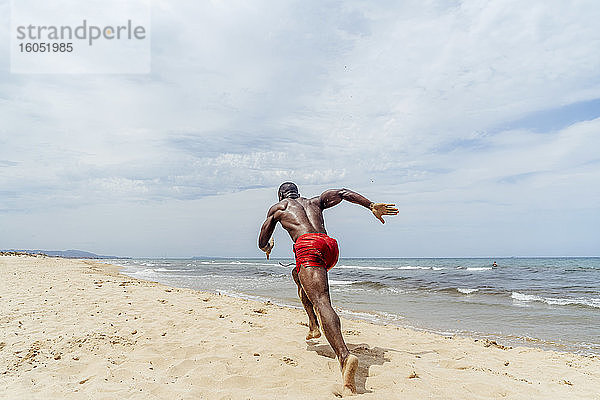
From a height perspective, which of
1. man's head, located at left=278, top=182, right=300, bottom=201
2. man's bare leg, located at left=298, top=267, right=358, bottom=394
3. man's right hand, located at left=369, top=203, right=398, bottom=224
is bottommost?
man's bare leg, located at left=298, top=267, right=358, bottom=394

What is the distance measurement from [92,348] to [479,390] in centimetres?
401

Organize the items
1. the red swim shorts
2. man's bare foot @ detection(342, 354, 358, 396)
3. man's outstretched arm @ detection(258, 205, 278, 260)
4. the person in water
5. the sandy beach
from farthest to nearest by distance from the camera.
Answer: man's outstretched arm @ detection(258, 205, 278, 260)
the red swim shorts
the person in water
the sandy beach
man's bare foot @ detection(342, 354, 358, 396)

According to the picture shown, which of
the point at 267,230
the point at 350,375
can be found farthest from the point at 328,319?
the point at 267,230

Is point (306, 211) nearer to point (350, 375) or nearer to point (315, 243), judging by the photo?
point (315, 243)

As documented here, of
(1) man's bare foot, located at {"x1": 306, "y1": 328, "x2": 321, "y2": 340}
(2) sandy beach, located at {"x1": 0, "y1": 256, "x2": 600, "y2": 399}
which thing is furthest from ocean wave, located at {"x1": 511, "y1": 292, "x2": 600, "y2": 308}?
(1) man's bare foot, located at {"x1": 306, "y1": 328, "x2": 321, "y2": 340}

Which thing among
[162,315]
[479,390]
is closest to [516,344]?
[479,390]

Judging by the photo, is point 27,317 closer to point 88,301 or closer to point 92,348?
point 88,301

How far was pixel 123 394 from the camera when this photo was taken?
3160 mm

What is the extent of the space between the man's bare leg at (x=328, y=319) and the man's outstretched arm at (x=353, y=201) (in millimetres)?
859

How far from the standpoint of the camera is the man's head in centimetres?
474

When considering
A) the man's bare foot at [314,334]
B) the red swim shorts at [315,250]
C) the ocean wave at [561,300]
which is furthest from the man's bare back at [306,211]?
the ocean wave at [561,300]

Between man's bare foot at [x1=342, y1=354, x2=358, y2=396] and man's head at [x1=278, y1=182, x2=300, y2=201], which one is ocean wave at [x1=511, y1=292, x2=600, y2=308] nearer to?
man's head at [x1=278, y1=182, x2=300, y2=201]

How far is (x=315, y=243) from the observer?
158 inches

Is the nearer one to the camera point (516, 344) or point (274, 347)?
point (274, 347)
